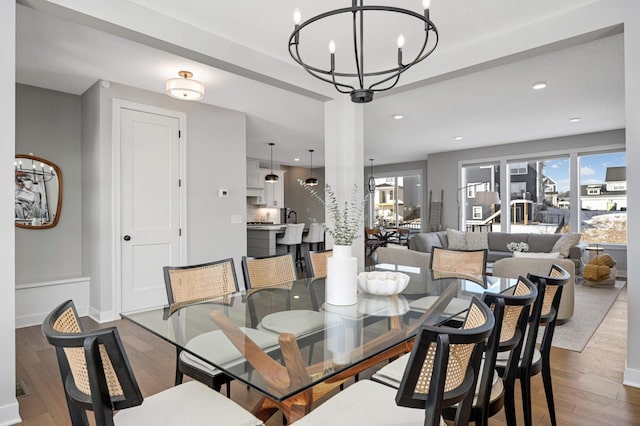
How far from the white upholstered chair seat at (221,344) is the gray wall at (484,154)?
763 centimetres

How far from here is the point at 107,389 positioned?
3.36ft

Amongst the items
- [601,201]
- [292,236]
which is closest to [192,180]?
[292,236]

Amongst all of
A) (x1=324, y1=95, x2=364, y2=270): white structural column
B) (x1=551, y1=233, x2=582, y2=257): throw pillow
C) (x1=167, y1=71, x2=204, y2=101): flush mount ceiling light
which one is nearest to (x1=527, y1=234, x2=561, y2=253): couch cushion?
(x1=551, y1=233, x2=582, y2=257): throw pillow

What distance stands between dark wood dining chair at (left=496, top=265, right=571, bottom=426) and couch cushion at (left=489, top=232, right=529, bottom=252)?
576 centimetres

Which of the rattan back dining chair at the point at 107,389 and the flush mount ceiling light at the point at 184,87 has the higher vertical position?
the flush mount ceiling light at the point at 184,87

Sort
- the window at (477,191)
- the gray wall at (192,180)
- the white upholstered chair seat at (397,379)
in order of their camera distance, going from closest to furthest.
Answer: the white upholstered chair seat at (397,379) → the gray wall at (192,180) → the window at (477,191)

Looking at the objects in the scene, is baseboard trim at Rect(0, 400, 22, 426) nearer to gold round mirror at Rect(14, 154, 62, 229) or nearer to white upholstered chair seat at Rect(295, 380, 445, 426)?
white upholstered chair seat at Rect(295, 380, 445, 426)

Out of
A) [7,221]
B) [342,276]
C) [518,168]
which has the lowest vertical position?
[342,276]

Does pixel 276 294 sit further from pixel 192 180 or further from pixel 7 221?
pixel 192 180

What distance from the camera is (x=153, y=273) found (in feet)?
14.0

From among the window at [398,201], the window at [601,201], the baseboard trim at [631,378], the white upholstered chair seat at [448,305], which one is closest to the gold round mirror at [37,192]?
the white upholstered chair seat at [448,305]

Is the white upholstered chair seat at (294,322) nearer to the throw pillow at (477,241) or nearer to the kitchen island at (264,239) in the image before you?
the kitchen island at (264,239)

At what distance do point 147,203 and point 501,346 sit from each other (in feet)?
12.8

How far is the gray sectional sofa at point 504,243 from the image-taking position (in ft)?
20.0
